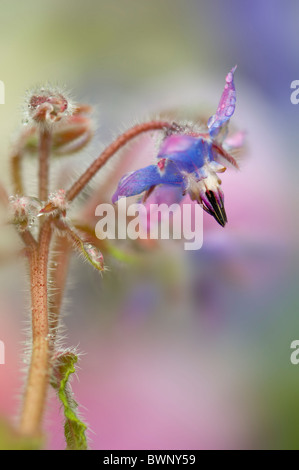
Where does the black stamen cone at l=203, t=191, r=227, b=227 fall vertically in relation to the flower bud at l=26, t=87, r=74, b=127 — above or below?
below

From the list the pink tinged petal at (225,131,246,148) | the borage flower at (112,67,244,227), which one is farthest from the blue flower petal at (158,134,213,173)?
the pink tinged petal at (225,131,246,148)

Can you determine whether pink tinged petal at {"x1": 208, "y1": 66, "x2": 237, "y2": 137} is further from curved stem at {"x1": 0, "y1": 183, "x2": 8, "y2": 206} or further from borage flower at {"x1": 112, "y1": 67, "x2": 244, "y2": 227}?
curved stem at {"x1": 0, "y1": 183, "x2": 8, "y2": 206}

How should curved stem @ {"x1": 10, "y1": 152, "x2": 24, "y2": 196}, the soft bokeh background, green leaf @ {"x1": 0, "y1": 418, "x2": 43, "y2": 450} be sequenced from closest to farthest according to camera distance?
1. green leaf @ {"x1": 0, "y1": 418, "x2": 43, "y2": 450}
2. curved stem @ {"x1": 10, "y1": 152, "x2": 24, "y2": 196}
3. the soft bokeh background

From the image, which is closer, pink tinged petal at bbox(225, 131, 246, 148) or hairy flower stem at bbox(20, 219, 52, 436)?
hairy flower stem at bbox(20, 219, 52, 436)

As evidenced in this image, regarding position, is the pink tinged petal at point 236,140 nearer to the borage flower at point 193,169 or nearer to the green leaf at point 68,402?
the borage flower at point 193,169

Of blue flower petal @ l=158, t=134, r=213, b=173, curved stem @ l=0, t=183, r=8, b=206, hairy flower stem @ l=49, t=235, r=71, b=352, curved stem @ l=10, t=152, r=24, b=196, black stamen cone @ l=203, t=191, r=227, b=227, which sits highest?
curved stem @ l=10, t=152, r=24, b=196

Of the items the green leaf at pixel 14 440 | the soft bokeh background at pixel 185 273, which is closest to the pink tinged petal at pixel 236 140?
the soft bokeh background at pixel 185 273

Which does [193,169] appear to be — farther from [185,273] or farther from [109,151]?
[185,273]

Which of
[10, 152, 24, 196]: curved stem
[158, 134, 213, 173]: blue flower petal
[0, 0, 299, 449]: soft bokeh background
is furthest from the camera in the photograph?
[0, 0, 299, 449]: soft bokeh background
